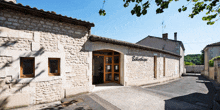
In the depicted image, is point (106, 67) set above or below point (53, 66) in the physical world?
below

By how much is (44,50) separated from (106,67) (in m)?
3.79

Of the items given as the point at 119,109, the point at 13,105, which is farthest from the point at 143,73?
the point at 13,105

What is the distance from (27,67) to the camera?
373 cm

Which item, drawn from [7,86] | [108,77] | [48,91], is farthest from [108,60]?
[7,86]

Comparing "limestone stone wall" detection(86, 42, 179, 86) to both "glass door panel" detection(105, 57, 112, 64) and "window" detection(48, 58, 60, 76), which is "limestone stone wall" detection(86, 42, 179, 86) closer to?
"glass door panel" detection(105, 57, 112, 64)

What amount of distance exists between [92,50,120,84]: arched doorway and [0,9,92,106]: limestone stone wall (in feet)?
5.69

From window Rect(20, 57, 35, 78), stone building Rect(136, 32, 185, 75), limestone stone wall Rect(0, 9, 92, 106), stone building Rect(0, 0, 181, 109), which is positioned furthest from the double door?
stone building Rect(136, 32, 185, 75)

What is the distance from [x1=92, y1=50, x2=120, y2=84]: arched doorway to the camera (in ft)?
21.8

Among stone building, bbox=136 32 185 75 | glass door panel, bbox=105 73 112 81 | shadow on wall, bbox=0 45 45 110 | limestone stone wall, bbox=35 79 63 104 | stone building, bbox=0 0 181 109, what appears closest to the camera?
shadow on wall, bbox=0 45 45 110

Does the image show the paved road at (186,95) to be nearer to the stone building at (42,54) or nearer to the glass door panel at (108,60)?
the glass door panel at (108,60)

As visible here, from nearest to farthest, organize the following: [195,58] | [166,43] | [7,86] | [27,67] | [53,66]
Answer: [7,86] < [27,67] < [53,66] < [166,43] < [195,58]

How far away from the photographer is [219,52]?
15148 mm

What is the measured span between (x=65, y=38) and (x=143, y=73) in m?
5.88

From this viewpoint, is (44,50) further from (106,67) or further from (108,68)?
(108,68)
